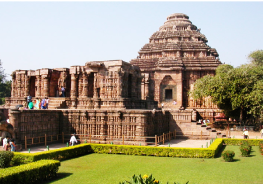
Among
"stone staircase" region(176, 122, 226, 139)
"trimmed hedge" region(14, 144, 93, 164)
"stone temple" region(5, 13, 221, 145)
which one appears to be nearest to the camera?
"trimmed hedge" region(14, 144, 93, 164)

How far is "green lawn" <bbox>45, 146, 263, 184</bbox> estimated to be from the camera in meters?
11.9

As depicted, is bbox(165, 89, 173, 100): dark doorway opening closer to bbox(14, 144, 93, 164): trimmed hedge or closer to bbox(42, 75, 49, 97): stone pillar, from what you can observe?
bbox(42, 75, 49, 97): stone pillar

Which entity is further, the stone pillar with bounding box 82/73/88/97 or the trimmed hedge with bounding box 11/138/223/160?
the stone pillar with bounding box 82/73/88/97

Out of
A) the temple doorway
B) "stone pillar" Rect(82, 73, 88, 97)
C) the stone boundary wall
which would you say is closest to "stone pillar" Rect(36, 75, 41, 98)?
the temple doorway

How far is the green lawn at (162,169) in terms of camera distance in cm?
1194

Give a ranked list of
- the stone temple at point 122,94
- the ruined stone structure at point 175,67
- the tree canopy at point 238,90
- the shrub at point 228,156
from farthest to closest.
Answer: the ruined stone structure at point 175,67, the tree canopy at point 238,90, the stone temple at point 122,94, the shrub at point 228,156

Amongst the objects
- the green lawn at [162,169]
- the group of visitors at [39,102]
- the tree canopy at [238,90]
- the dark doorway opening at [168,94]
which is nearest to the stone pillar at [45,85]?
the group of visitors at [39,102]

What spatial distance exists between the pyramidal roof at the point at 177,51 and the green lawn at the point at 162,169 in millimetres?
21599

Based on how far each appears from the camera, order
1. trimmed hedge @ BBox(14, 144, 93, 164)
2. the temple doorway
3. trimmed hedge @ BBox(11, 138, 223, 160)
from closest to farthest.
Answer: trimmed hedge @ BBox(14, 144, 93, 164) → trimmed hedge @ BBox(11, 138, 223, 160) → the temple doorway

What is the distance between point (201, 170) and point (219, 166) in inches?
46.9

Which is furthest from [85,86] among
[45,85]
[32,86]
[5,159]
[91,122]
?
[5,159]

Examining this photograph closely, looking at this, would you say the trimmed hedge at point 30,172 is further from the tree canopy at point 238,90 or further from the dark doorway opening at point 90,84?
the tree canopy at point 238,90

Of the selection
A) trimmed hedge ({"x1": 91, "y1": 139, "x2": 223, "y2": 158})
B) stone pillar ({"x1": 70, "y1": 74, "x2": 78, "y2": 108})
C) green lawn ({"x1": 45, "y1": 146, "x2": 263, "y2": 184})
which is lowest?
green lawn ({"x1": 45, "y1": 146, "x2": 263, "y2": 184})

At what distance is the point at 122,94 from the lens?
23.0 meters
